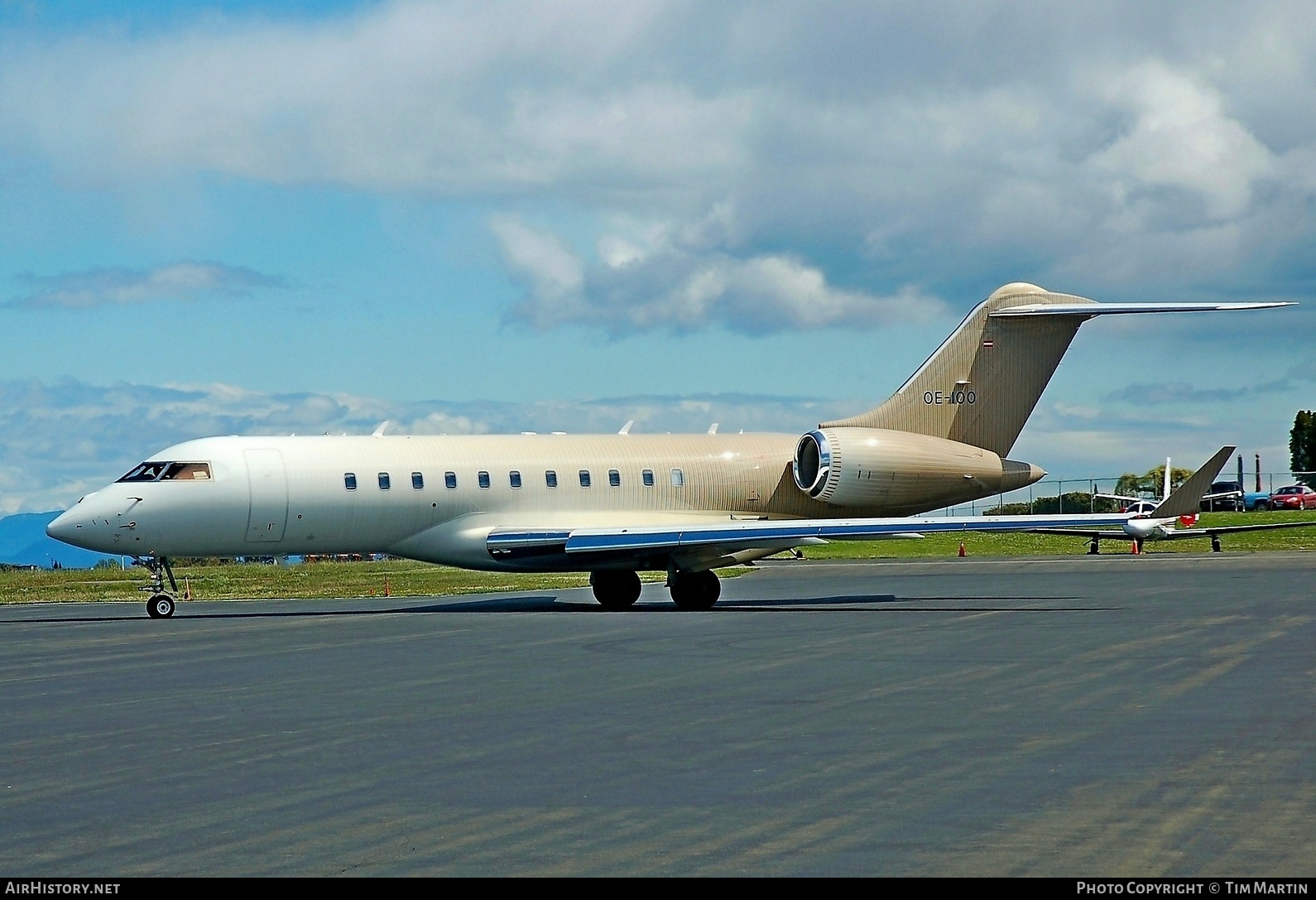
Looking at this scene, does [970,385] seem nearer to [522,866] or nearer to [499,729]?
[499,729]

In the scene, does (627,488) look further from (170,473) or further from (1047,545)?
(1047,545)

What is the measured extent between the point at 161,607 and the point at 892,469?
15.4 metres

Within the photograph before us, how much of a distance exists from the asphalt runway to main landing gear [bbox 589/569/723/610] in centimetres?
736

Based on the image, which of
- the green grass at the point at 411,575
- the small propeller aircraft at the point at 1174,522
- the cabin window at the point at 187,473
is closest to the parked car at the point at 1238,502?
the green grass at the point at 411,575

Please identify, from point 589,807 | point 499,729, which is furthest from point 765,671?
point 589,807

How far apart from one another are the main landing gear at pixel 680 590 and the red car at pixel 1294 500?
7928cm

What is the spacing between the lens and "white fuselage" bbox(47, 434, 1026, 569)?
2947cm

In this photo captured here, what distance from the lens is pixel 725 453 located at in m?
33.8

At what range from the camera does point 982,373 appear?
34625 mm

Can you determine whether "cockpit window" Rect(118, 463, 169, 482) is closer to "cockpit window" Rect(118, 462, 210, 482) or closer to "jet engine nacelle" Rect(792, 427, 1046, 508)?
"cockpit window" Rect(118, 462, 210, 482)

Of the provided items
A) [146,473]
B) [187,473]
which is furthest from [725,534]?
[146,473]

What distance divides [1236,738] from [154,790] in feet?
24.6

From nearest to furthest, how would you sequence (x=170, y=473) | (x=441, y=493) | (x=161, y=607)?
(x=161, y=607) < (x=170, y=473) < (x=441, y=493)

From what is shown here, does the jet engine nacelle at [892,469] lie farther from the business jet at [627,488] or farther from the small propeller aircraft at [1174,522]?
the small propeller aircraft at [1174,522]
